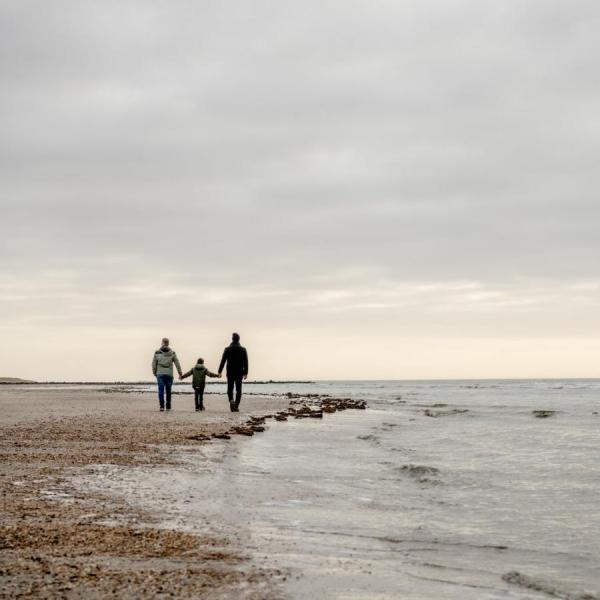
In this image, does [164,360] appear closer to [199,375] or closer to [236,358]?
[199,375]

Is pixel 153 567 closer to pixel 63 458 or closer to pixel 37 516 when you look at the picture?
pixel 37 516

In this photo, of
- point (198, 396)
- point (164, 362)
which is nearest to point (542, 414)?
point (198, 396)

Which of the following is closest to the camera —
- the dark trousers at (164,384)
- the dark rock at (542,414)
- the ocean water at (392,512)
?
the ocean water at (392,512)

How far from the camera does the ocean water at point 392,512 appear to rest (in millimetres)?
5793

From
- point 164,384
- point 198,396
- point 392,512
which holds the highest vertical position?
point 164,384

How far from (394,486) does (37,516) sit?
5792mm

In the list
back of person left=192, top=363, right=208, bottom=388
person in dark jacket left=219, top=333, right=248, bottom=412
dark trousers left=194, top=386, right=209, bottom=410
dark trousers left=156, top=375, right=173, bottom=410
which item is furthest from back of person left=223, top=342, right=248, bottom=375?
back of person left=192, top=363, right=208, bottom=388

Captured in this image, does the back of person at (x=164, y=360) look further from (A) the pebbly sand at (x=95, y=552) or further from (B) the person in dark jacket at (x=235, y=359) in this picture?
(A) the pebbly sand at (x=95, y=552)

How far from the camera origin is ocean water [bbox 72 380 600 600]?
579 centimetres

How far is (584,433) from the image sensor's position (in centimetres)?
2353

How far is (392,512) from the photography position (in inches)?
347

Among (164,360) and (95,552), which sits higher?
(164,360)

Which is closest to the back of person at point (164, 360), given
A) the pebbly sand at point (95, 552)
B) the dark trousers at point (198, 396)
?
the dark trousers at point (198, 396)

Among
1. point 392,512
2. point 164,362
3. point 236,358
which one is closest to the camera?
point 392,512
